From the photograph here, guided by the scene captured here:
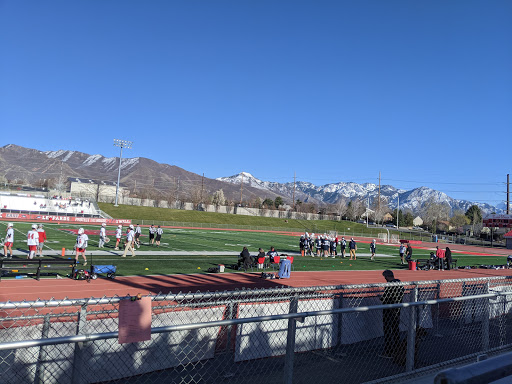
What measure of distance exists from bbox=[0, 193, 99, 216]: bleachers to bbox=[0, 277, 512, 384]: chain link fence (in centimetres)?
5616

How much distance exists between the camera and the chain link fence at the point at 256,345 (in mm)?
5258

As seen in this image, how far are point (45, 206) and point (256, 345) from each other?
2495 inches

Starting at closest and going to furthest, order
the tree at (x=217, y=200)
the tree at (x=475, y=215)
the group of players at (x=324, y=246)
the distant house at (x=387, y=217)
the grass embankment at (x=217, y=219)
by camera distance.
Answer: the group of players at (x=324, y=246)
the grass embankment at (x=217, y=219)
the tree at (x=217, y=200)
the tree at (x=475, y=215)
the distant house at (x=387, y=217)

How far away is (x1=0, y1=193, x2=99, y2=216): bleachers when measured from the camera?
5966cm

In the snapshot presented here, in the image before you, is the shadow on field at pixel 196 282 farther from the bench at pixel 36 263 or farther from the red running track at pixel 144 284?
the bench at pixel 36 263

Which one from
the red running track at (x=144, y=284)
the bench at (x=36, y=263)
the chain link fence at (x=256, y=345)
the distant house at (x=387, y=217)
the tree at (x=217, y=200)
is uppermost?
the tree at (x=217, y=200)

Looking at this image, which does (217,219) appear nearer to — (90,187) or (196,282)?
(196,282)

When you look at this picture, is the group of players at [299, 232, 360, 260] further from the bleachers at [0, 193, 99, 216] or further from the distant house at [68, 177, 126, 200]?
the distant house at [68, 177, 126, 200]

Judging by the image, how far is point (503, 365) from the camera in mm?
2285

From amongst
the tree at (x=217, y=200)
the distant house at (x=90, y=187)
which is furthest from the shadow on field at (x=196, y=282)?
the distant house at (x=90, y=187)

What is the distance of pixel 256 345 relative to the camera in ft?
23.6

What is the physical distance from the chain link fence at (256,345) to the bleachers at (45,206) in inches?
2211

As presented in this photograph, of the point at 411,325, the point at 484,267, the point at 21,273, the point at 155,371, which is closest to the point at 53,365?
the point at 155,371

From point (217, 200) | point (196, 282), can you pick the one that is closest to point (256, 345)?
point (196, 282)
